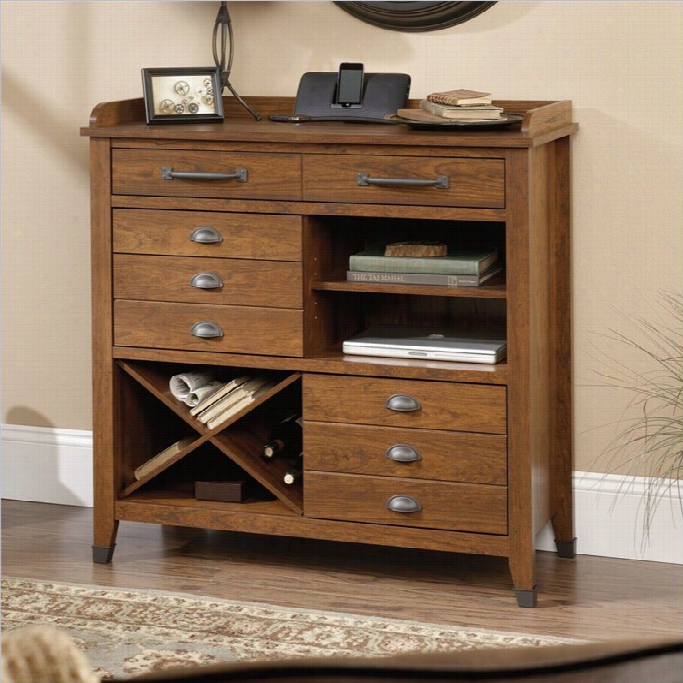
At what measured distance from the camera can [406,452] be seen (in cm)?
252

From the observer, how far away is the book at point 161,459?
2.81 meters

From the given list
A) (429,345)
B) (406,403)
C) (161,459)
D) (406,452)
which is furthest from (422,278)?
(161,459)

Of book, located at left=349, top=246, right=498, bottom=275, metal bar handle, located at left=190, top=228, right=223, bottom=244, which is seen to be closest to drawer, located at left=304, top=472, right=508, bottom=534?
book, located at left=349, top=246, right=498, bottom=275

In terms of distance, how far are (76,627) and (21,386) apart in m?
1.14

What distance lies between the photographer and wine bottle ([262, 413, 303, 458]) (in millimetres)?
2805

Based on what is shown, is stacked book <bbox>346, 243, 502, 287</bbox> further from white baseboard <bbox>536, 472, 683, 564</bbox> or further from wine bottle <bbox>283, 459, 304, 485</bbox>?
white baseboard <bbox>536, 472, 683, 564</bbox>

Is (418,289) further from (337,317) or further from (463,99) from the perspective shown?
(463,99)

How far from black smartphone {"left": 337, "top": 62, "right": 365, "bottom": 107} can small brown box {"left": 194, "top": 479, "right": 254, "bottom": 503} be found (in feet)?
3.10

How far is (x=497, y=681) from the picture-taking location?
1.95 feet

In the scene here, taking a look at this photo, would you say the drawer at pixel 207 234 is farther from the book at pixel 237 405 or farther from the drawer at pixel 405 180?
the book at pixel 237 405

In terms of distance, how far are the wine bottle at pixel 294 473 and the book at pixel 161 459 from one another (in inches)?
10.5

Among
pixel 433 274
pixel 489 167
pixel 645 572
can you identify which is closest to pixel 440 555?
pixel 645 572

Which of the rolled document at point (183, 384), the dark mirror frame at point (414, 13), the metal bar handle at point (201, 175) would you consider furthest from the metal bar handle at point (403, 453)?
the dark mirror frame at point (414, 13)

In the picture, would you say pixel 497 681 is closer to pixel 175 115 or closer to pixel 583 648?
pixel 583 648
